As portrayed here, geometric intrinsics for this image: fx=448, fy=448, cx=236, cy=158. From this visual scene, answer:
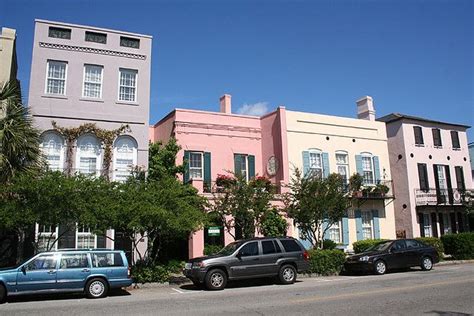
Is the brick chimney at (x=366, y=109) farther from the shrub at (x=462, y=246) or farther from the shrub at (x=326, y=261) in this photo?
the shrub at (x=326, y=261)

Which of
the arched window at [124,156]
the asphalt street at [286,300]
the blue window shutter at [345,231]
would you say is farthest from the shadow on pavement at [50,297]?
the blue window shutter at [345,231]

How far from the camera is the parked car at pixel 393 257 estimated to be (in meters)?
18.7

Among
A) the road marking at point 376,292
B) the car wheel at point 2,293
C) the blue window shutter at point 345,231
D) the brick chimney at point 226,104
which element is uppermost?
the brick chimney at point 226,104

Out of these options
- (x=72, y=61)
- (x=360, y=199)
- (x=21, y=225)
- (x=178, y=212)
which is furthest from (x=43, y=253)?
(x=360, y=199)

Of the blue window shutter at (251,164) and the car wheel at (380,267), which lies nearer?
the car wheel at (380,267)

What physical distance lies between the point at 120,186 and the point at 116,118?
5717 millimetres

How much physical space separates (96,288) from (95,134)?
9339 mm

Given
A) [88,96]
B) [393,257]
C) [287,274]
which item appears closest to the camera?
[287,274]

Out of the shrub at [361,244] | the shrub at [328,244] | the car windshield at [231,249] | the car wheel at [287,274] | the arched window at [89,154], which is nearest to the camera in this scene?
the car windshield at [231,249]

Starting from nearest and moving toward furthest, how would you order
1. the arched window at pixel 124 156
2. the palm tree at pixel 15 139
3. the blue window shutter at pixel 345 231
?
the palm tree at pixel 15 139 < the arched window at pixel 124 156 < the blue window shutter at pixel 345 231

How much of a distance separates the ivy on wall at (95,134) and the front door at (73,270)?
23.2 feet

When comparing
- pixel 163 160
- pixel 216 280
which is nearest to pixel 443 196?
pixel 163 160

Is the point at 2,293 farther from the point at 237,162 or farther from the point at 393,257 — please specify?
the point at 237,162

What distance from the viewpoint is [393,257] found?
19047mm
